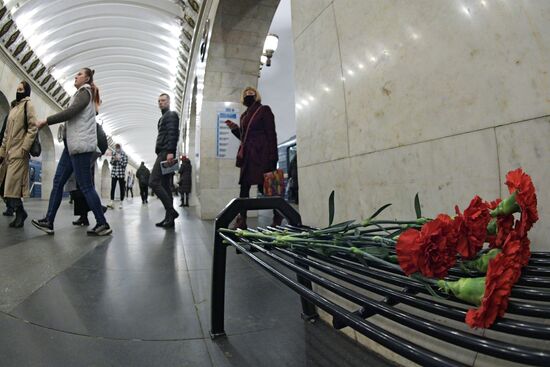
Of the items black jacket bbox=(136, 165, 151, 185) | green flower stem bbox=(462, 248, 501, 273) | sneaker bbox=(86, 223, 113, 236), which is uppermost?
black jacket bbox=(136, 165, 151, 185)

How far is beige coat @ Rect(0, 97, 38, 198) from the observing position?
385 cm

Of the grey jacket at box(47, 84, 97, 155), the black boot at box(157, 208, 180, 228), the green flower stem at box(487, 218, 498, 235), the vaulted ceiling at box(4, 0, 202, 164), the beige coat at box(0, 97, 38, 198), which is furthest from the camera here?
the vaulted ceiling at box(4, 0, 202, 164)

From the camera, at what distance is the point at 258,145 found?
3.78m

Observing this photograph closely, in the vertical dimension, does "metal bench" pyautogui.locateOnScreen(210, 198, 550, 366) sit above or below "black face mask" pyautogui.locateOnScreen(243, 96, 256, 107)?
below

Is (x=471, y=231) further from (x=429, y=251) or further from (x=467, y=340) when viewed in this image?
(x=467, y=340)

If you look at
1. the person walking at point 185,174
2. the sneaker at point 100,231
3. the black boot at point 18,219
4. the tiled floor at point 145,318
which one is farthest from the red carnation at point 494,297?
the person walking at point 185,174

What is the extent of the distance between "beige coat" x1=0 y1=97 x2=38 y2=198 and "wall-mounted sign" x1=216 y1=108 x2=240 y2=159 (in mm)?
3197

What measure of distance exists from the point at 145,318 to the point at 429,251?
1.38m

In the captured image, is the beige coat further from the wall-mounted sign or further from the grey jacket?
the wall-mounted sign

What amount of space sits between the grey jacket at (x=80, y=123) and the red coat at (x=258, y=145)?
180 centimetres

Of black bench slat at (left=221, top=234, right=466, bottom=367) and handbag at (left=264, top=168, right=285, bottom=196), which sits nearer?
black bench slat at (left=221, top=234, right=466, bottom=367)

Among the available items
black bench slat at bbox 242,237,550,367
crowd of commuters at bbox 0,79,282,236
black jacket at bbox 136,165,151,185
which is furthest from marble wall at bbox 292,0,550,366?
black jacket at bbox 136,165,151,185

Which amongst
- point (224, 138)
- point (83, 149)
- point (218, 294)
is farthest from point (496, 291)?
point (224, 138)

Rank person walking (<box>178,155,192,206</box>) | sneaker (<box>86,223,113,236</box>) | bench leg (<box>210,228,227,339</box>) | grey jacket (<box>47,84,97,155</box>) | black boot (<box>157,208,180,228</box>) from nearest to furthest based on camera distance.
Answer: bench leg (<box>210,228,227,339</box>) < grey jacket (<box>47,84,97,155</box>) < sneaker (<box>86,223,113,236</box>) < black boot (<box>157,208,180,228</box>) < person walking (<box>178,155,192,206</box>)
